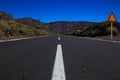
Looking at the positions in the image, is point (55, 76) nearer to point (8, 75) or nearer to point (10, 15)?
point (8, 75)

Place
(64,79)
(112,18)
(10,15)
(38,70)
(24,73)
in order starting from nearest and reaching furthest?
(64,79) → (24,73) → (38,70) → (112,18) → (10,15)

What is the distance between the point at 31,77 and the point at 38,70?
2.21 ft

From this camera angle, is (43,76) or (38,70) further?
(38,70)

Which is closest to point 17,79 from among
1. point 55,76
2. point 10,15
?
point 55,76

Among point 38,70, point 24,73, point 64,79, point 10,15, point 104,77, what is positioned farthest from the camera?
point 10,15

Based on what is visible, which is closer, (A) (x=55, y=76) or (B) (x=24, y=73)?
(A) (x=55, y=76)

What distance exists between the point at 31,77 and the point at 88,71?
1271 millimetres

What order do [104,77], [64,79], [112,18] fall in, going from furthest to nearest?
1. [112,18]
2. [104,77]
3. [64,79]

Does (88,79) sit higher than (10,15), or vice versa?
(10,15)

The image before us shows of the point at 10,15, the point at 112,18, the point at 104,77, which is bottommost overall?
the point at 104,77

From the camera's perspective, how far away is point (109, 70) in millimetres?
4570

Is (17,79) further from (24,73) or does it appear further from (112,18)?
(112,18)

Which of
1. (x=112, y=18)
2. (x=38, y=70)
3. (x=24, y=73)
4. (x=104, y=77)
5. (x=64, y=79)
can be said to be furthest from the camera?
(x=112, y=18)

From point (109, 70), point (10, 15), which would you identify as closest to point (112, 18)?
point (109, 70)
